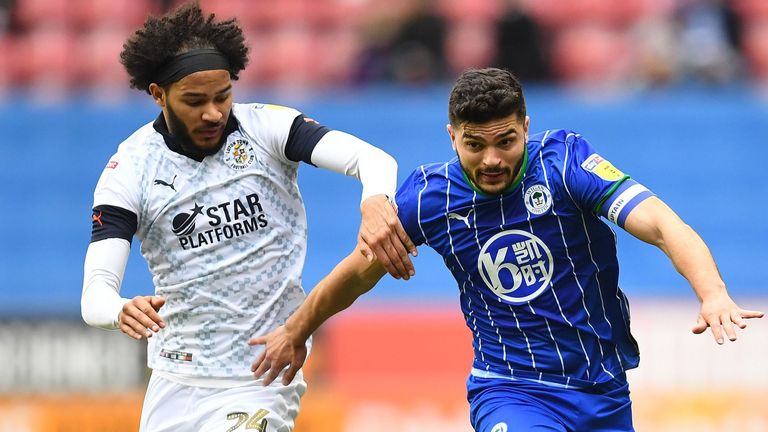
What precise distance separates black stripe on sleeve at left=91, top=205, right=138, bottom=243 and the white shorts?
2.34ft

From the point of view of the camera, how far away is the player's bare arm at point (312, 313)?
5.29 metres

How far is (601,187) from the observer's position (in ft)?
16.7

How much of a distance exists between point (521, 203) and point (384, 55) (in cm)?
651

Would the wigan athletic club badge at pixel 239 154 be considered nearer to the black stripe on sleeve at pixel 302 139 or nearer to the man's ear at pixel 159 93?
the black stripe on sleeve at pixel 302 139

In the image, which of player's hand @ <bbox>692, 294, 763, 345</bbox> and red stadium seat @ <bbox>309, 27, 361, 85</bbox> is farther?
red stadium seat @ <bbox>309, 27, 361, 85</bbox>

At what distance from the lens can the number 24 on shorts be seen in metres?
5.49

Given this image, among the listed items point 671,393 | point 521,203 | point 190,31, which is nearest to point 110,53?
point 671,393

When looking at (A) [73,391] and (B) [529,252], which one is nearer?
(B) [529,252]

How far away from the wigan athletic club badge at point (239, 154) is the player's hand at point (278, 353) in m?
0.70

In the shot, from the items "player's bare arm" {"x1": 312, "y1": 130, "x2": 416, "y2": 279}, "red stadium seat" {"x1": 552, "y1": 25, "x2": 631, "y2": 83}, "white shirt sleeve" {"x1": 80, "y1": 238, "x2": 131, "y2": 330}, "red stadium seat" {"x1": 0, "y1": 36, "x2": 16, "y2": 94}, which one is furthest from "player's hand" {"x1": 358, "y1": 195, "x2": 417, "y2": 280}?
"red stadium seat" {"x1": 0, "y1": 36, "x2": 16, "y2": 94}

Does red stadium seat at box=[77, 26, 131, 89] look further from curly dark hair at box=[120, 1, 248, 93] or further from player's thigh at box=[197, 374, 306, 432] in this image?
player's thigh at box=[197, 374, 306, 432]

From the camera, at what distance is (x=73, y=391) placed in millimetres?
9938

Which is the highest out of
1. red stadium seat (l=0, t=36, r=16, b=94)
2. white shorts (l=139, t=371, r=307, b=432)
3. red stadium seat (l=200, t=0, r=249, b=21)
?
red stadium seat (l=200, t=0, r=249, b=21)

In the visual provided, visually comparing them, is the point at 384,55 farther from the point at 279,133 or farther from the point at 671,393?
the point at 279,133
